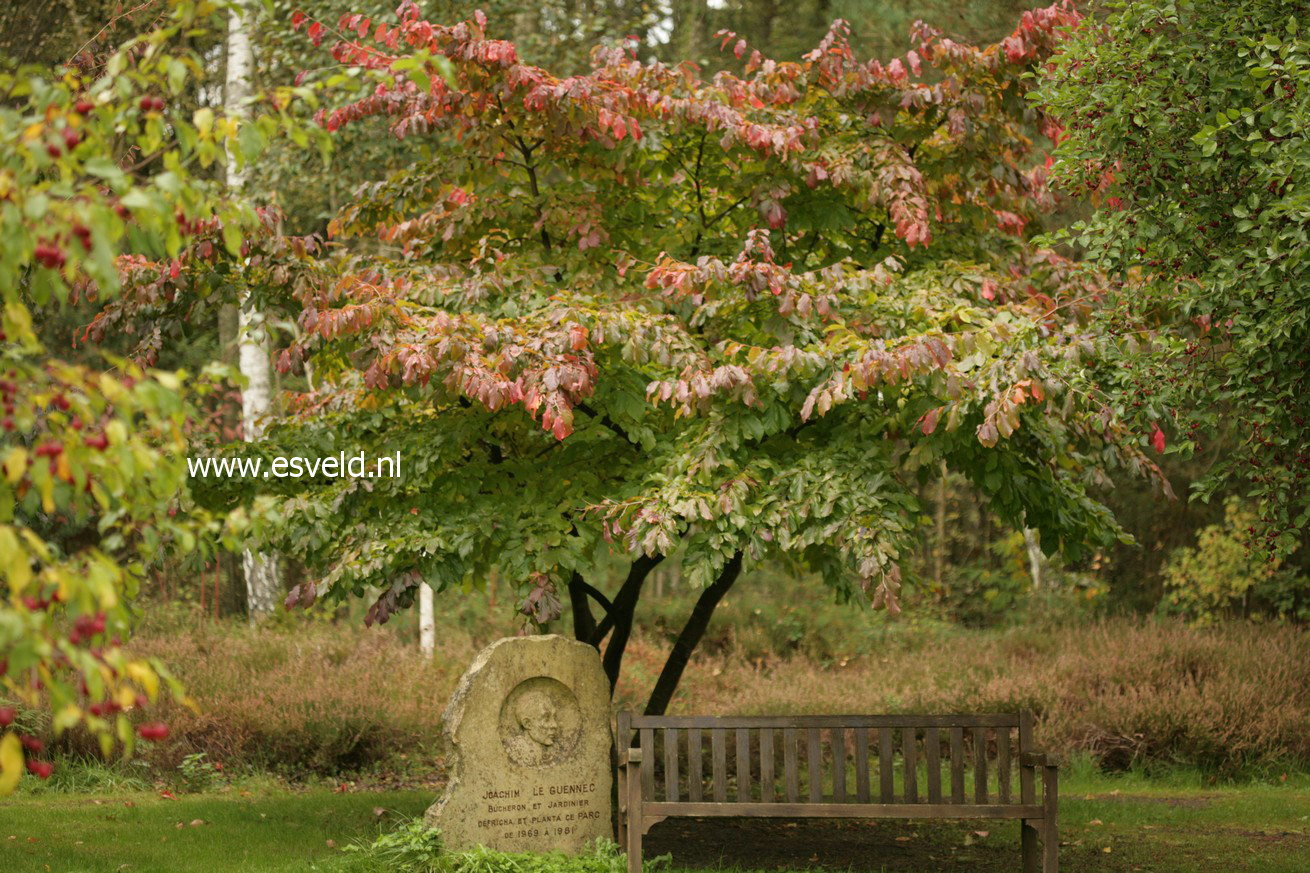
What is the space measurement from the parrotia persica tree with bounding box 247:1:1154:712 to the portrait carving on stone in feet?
1.93

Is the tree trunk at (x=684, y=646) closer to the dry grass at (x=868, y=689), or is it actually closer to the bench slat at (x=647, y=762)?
the bench slat at (x=647, y=762)

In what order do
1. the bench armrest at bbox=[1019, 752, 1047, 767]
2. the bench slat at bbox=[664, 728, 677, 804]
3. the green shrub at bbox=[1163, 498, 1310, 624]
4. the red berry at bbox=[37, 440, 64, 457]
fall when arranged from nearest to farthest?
the red berry at bbox=[37, 440, 64, 457], the bench armrest at bbox=[1019, 752, 1047, 767], the bench slat at bbox=[664, 728, 677, 804], the green shrub at bbox=[1163, 498, 1310, 624]

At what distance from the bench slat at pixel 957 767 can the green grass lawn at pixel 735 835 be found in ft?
3.70

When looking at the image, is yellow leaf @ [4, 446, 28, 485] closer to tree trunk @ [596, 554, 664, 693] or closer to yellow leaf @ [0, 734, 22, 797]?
yellow leaf @ [0, 734, 22, 797]

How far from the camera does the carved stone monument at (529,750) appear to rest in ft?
22.4

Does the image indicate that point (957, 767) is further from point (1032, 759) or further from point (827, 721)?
point (827, 721)

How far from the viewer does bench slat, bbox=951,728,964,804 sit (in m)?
6.43

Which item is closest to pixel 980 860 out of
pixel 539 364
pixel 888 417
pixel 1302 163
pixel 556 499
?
pixel 888 417

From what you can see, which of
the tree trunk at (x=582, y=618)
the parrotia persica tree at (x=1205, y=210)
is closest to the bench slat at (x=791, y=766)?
the tree trunk at (x=582, y=618)

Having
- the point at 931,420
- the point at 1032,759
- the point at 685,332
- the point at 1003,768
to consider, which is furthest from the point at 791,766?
the point at 685,332

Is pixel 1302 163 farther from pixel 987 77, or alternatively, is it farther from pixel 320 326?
pixel 320 326

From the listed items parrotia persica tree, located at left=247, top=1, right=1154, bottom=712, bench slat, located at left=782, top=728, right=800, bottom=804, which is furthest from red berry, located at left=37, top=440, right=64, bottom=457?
bench slat, located at left=782, top=728, right=800, bottom=804

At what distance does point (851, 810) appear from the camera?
6.38 m

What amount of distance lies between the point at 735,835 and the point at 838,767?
2.08 metres
